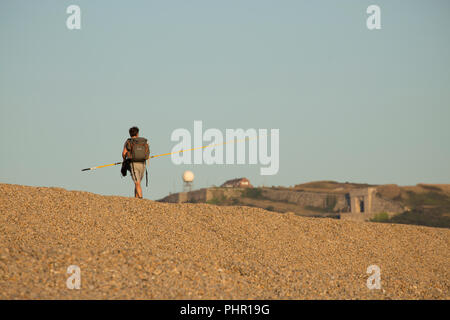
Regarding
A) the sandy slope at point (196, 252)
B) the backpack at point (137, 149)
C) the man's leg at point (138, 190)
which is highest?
the backpack at point (137, 149)

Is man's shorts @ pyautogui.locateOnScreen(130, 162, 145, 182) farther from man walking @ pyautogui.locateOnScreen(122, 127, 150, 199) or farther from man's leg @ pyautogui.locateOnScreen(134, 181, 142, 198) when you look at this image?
man's leg @ pyautogui.locateOnScreen(134, 181, 142, 198)

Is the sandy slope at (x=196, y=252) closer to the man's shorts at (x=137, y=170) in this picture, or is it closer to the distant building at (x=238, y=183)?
the man's shorts at (x=137, y=170)

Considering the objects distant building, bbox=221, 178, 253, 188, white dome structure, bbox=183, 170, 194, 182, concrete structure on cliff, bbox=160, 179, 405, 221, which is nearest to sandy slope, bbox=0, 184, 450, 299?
concrete structure on cliff, bbox=160, 179, 405, 221

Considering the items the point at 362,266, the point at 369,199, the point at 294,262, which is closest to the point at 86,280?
the point at 294,262

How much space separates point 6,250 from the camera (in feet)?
30.8

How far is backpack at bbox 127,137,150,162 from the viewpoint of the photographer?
557 inches

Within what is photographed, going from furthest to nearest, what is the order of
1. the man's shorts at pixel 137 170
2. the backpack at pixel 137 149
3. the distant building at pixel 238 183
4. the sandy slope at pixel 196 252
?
1. the distant building at pixel 238 183
2. the man's shorts at pixel 137 170
3. the backpack at pixel 137 149
4. the sandy slope at pixel 196 252

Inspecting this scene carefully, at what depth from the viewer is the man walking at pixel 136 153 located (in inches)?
558

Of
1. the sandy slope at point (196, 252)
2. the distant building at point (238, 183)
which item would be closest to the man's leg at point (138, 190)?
the sandy slope at point (196, 252)

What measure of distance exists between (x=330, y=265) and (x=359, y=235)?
2892mm

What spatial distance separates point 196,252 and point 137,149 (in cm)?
425

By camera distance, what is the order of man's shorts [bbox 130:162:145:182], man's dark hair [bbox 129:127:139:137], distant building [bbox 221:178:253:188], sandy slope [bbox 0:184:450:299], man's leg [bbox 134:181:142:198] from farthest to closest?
distant building [bbox 221:178:253:188]
man's leg [bbox 134:181:142:198]
man's dark hair [bbox 129:127:139:137]
man's shorts [bbox 130:162:145:182]
sandy slope [bbox 0:184:450:299]
